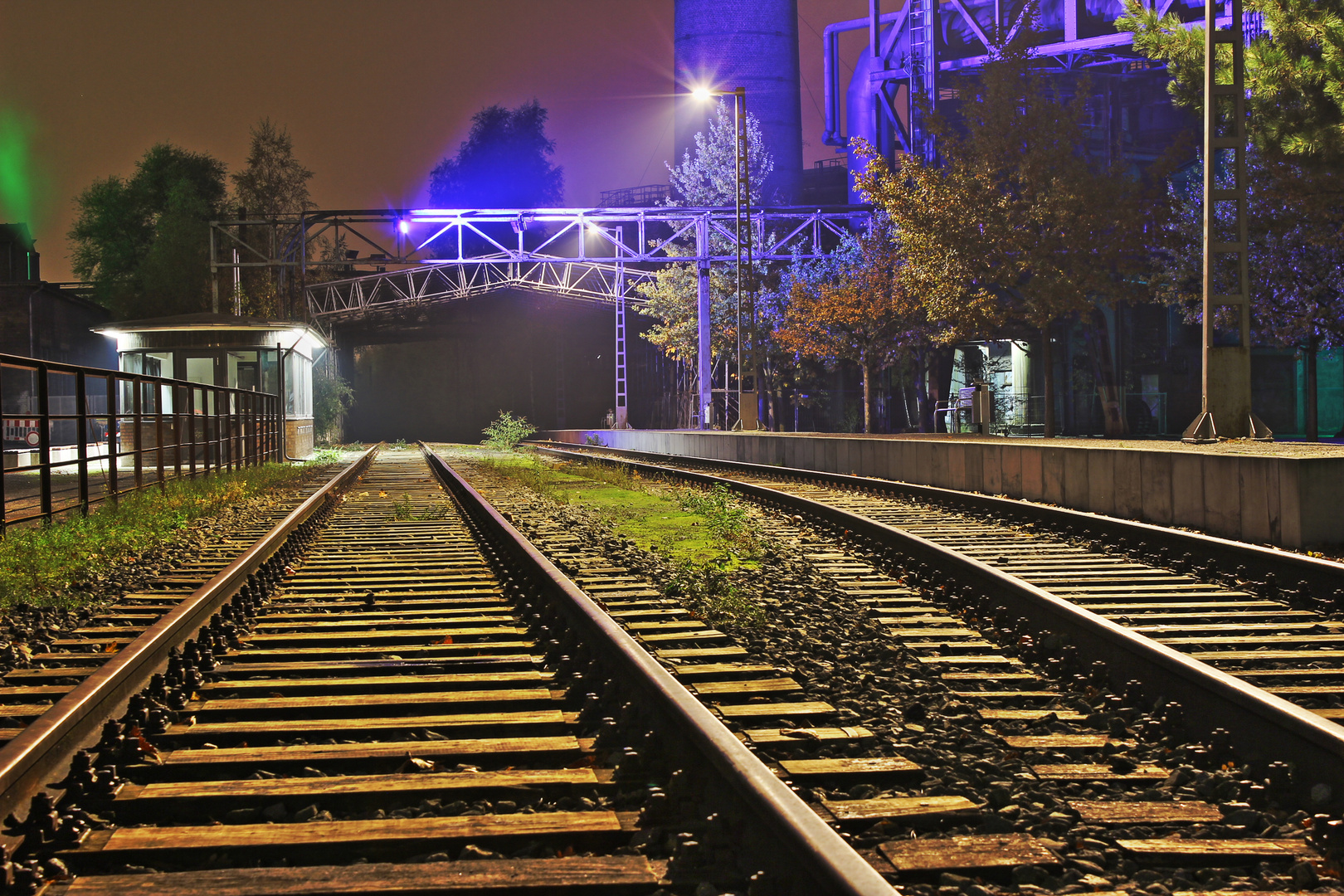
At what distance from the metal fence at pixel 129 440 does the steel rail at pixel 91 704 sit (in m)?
3.01

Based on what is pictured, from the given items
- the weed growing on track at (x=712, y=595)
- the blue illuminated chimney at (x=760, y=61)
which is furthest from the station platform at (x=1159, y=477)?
the blue illuminated chimney at (x=760, y=61)

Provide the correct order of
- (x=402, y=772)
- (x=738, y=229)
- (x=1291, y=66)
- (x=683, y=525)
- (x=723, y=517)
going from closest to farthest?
(x=402, y=772)
(x=723, y=517)
(x=683, y=525)
(x=1291, y=66)
(x=738, y=229)

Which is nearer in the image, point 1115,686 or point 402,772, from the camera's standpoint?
point 402,772

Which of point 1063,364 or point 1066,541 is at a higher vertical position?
point 1063,364

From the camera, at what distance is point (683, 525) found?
38.5 feet

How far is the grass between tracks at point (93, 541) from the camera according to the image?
7.19 meters

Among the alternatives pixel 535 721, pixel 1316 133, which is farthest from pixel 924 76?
pixel 535 721

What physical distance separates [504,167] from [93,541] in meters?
77.5

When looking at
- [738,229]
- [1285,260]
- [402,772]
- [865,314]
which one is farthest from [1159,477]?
[865,314]

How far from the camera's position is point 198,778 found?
3.66m

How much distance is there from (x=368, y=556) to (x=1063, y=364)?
102 ft

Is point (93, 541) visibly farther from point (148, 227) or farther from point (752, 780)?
point (148, 227)

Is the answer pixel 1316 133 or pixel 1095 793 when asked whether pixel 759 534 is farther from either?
pixel 1316 133

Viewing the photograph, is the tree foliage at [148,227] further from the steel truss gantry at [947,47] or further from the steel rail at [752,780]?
the steel rail at [752,780]
